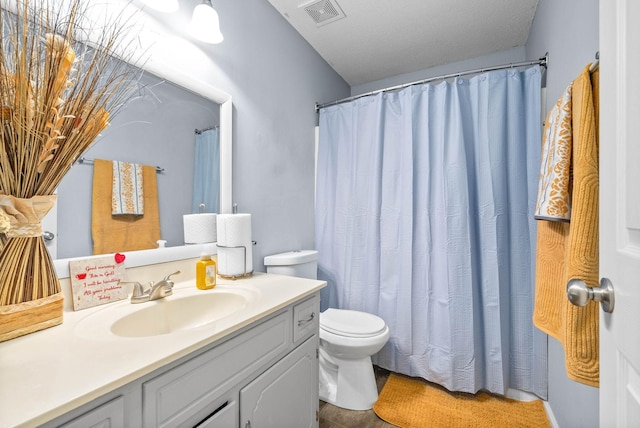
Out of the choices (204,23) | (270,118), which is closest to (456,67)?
(270,118)

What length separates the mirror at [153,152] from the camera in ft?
3.00

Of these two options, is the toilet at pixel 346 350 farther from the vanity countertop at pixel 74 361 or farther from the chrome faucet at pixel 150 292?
the vanity countertop at pixel 74 361

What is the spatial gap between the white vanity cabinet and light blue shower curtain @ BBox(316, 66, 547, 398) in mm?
854

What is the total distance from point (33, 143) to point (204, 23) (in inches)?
32.7

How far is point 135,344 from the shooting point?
66 cm

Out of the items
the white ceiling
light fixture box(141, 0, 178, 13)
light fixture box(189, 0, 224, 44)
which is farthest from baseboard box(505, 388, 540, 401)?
light fixture box(141, 0, 178, 13)

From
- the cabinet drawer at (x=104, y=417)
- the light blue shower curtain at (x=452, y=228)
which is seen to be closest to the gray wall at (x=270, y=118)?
the light blue shower curtain at (x=452, y=228)

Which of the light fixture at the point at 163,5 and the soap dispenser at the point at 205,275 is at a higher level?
the light fixture at the point at 163,5

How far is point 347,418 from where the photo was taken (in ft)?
4.96

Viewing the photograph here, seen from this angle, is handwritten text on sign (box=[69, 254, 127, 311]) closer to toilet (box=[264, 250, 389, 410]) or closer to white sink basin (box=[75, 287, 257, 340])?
white sink basin (box=[75, 287, 257, 340])

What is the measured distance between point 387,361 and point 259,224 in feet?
4.07

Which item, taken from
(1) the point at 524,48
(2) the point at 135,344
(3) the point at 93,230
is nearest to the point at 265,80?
(3) the point at 93,230

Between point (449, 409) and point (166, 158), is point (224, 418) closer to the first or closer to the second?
point (166, 158)

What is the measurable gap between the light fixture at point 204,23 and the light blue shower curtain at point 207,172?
15.2 inches
